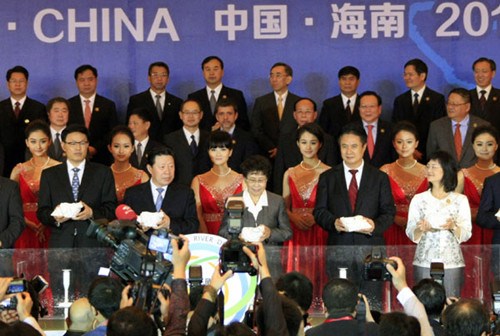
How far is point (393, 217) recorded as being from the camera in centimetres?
882

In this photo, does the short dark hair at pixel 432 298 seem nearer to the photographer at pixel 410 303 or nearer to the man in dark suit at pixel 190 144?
the photographer at pixel 410 303

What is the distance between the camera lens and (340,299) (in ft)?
19.8

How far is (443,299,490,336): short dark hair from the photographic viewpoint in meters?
5.43

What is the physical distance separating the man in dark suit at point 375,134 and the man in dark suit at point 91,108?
7.17 ft

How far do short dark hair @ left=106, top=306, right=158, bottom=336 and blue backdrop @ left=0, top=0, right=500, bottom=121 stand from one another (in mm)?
7232

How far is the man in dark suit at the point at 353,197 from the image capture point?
873 cm

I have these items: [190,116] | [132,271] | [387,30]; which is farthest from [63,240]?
[387,30]

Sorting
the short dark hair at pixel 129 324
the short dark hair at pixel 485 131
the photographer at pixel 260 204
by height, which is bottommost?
the short dark hair at pixel 129 324

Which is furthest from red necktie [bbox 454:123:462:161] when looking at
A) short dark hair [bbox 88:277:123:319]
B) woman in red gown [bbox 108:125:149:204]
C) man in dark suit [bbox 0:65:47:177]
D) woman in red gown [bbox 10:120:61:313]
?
short dark hair [bbox 88:277:123:319]

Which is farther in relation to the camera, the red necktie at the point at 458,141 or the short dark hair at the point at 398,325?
the red necktie at the point at 458,141

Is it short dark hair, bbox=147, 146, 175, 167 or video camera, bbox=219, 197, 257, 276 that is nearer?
video camera, bbox=219, 197, 257, 276

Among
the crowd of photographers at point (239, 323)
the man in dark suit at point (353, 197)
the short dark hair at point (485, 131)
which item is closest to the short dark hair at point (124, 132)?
the man in dark suit at point (353, 197)

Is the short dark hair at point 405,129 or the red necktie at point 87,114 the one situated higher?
the red necktie at point 87,114

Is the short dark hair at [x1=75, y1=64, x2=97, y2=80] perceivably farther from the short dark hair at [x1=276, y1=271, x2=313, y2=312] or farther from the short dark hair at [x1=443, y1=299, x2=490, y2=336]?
the short dark hair at [x1=443, y1=299, x2=490, y2=336]
